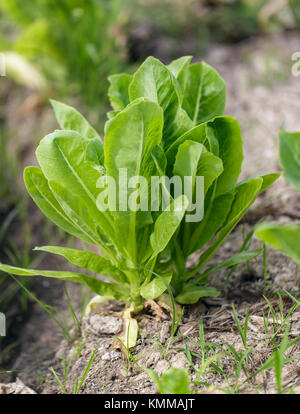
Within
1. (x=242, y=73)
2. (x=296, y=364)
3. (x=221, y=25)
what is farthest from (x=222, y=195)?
(x=221, y=25)

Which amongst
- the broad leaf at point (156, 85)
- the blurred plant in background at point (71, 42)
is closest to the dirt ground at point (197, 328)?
the broad leaf at point (156, 85)

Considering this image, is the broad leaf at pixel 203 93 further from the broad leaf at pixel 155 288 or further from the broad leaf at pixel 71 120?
the broad leaf at pixel 155 288

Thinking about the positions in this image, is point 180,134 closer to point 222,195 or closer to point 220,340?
point 222,195

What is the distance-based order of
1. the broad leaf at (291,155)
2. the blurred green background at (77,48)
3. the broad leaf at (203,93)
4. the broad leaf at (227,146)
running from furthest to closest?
the blurred green background at (77,48) < the broad leaf at (203,93) < the broad leaf at (227,146) < the broad leaf at (291,155)

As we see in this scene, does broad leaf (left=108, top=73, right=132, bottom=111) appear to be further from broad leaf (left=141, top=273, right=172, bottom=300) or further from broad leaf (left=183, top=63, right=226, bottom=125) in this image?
broad leaf (left=141, top=273, right=172, bottom=300)

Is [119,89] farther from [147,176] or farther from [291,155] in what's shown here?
[291,155]

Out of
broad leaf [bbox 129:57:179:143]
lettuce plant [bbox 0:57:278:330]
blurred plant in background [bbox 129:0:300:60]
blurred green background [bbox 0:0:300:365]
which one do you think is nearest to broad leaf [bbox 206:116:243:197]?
lettuce plant [bbox 0:57:278:330]

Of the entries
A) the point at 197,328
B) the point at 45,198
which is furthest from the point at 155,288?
the point at 45,198
